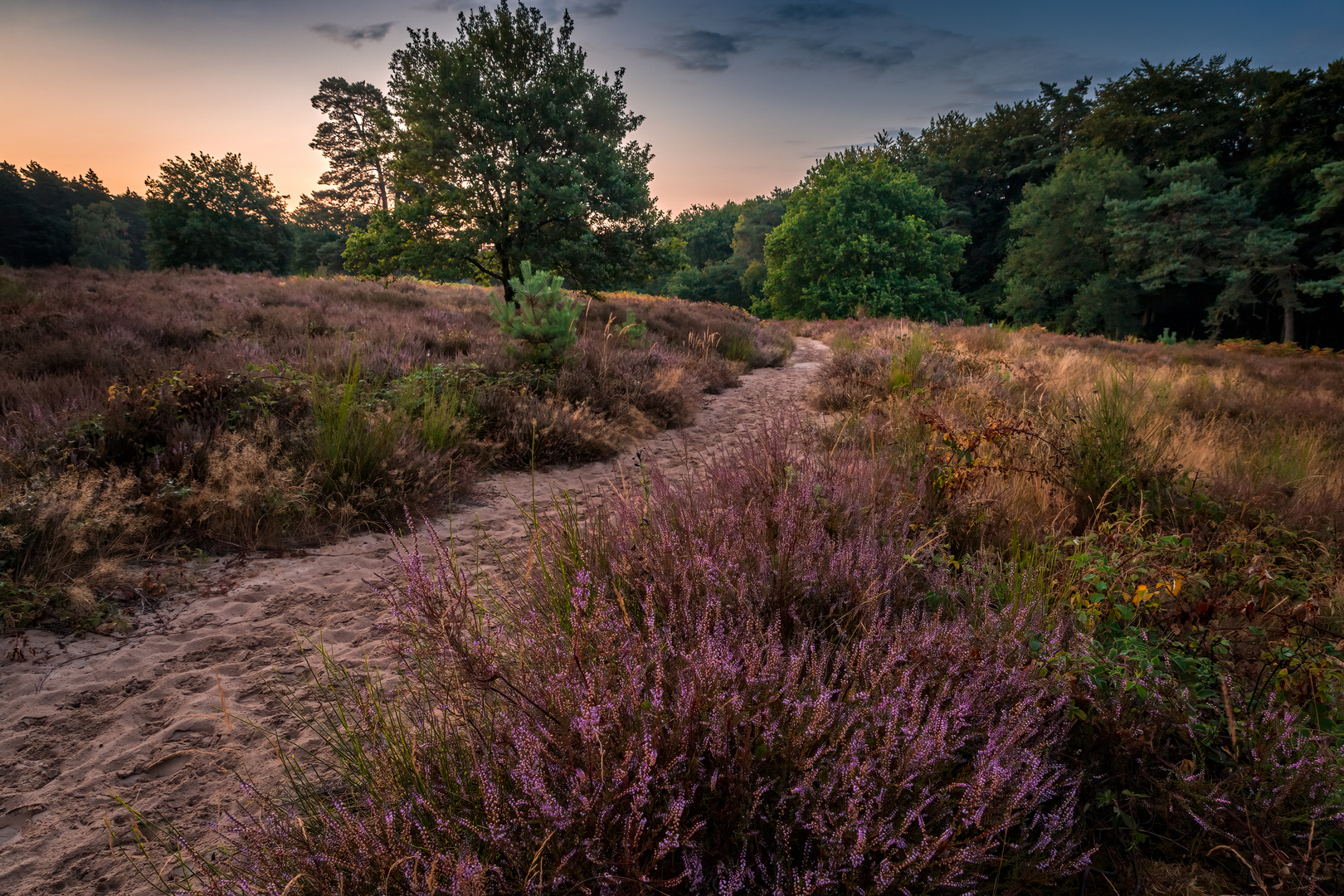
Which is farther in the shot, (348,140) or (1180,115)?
(348,140)

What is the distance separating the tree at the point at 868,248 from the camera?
29.4 m

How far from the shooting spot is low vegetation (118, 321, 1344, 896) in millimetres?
1202

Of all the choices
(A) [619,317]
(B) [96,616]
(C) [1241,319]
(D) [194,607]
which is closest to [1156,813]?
(D) [194,607]

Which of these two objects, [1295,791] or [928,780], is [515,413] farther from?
[1295,791]

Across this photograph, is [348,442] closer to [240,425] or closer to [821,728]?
[240,425]

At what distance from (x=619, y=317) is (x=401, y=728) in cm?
1279

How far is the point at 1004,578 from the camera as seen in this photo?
8.21 feet

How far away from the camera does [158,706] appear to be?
223 cm

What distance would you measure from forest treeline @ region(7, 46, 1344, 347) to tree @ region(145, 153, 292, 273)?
127mm

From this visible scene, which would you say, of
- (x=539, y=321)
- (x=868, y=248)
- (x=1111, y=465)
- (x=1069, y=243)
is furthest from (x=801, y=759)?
(x=1069, y=243)

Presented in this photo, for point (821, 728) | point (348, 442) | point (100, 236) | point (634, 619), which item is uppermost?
point (100, 236)

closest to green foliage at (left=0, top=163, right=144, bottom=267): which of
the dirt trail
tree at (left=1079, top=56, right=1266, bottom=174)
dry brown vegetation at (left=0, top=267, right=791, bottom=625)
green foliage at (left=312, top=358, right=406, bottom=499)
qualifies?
dry brown vegetation at (left=0, top=267, right=791, bottom=625)

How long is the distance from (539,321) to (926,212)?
33172 mm

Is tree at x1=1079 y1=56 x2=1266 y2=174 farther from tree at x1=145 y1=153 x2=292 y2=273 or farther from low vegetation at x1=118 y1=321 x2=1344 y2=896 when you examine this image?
tree at x1=145 y1=153 x2=292 y2=273
